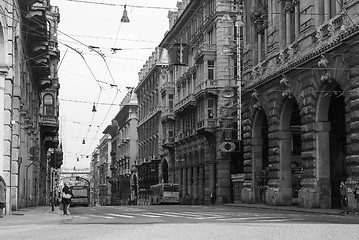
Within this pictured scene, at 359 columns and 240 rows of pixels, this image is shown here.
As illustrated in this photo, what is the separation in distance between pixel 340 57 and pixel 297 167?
69.0ft

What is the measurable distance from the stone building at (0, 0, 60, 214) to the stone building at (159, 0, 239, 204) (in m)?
13.4

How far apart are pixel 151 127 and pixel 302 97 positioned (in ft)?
186

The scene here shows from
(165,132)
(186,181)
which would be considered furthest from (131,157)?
(186,181)

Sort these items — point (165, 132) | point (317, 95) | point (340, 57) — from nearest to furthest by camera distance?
point (340, 57)
point (317, 95)
point (165, 132)

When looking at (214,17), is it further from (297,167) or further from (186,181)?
(186,181)

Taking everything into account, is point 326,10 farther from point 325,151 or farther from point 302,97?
point 325,151

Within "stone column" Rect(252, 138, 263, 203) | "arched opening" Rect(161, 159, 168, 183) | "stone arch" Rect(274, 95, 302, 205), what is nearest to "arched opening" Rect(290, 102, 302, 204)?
"stone arch" Rect(274, 95, 302, 205)

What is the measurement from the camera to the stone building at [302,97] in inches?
1314

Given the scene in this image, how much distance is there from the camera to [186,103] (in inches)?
2685

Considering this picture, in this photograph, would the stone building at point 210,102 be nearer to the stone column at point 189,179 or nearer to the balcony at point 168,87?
the stone column at point 189,179

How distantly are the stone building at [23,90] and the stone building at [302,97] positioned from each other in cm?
1459

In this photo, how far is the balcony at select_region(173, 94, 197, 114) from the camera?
66.0 metres

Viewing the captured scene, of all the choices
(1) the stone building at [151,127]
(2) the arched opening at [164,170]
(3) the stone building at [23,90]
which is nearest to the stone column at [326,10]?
(3) the stone building at [23,90]

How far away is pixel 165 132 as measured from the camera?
81.9 m
